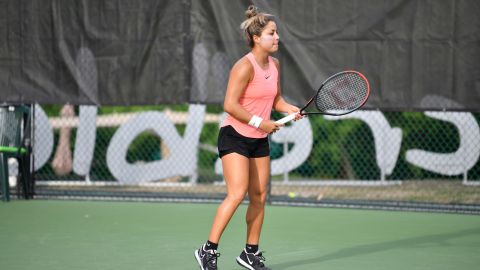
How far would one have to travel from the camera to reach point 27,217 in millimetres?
8734

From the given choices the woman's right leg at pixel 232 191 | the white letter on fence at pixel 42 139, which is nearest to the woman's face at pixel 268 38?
the woman's right leg at pixel 232 191

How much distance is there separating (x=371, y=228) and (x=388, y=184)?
2.70 m

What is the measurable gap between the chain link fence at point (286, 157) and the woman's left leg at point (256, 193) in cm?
389

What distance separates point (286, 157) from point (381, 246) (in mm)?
3728

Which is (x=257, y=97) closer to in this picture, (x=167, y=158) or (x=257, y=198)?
(x=257, y=198)

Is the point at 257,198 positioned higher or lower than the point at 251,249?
higher

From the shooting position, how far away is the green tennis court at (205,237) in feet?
21.1

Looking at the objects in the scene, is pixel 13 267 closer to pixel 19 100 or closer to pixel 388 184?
pixel 19 100

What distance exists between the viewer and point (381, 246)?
283 inches

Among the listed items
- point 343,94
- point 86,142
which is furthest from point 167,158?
point 343,94

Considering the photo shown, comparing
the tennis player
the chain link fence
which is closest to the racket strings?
the tennis player

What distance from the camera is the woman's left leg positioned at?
19.6 feet

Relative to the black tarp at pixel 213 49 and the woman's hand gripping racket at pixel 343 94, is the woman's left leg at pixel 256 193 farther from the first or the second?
the black tarp at pixel 213 49

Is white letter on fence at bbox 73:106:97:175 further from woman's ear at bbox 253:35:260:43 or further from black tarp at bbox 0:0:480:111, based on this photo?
woman's ear at bbox 253:35:260:43
